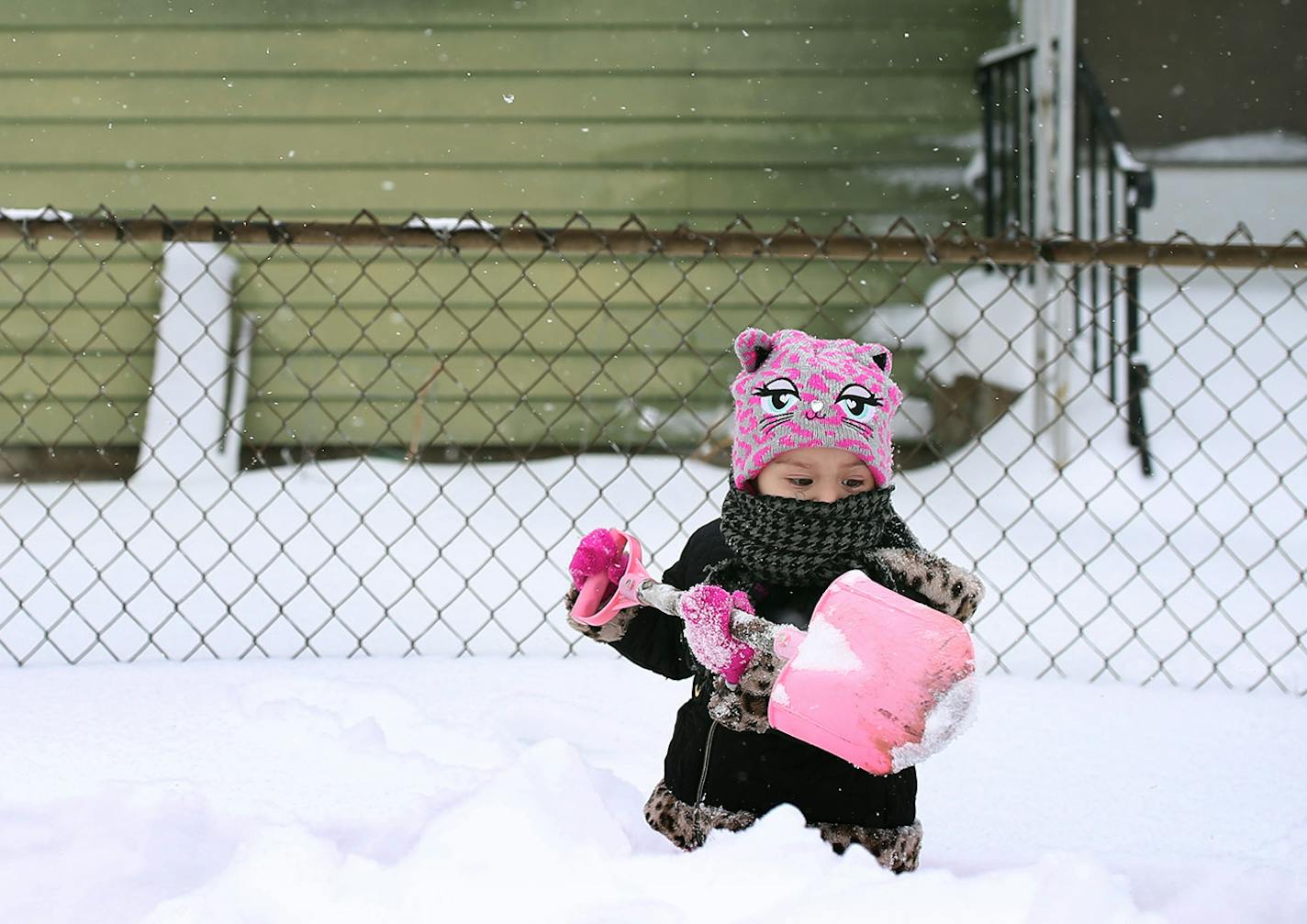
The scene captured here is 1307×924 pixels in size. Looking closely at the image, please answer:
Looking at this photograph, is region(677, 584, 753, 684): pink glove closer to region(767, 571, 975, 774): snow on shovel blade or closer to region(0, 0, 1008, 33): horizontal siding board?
region(767, 571, 975, 774): snow on shovel blade

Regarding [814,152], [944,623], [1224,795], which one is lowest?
[1224,795]

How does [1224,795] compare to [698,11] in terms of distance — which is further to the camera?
[698,11]

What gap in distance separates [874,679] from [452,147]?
4.76 meters

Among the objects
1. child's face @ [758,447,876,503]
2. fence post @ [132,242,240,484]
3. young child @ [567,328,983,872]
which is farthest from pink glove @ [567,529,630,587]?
fence post @ [132,242,240,484]

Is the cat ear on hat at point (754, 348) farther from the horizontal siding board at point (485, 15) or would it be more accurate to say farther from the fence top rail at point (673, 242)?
the horizontal siding board at point (485, 15)

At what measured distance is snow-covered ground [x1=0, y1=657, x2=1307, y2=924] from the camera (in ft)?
4.62

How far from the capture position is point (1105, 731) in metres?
2.55

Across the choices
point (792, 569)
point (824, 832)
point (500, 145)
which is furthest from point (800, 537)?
point (500, 145)

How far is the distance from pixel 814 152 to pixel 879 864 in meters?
4.54

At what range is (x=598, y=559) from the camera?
1.62 meters

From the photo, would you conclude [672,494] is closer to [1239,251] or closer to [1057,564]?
[1057,564]

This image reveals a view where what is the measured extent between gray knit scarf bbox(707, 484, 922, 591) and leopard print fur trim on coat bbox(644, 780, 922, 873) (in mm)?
307

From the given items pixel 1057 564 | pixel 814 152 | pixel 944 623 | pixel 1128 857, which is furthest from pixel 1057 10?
pixel 944 623

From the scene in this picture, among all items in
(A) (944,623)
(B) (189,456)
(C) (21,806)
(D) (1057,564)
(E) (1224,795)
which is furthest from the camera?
(B) (189,456)
